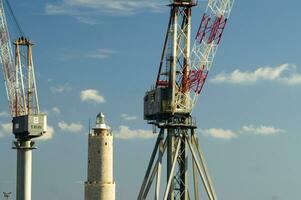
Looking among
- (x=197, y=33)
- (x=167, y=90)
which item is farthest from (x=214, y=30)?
(x=167, y=90)

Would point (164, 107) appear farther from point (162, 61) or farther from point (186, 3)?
point (186, 3)

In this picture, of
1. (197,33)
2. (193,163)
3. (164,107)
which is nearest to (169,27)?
(197,33)

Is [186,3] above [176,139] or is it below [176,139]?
above

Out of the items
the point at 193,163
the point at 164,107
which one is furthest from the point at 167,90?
the point at 193,163

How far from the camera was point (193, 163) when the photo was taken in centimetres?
19288

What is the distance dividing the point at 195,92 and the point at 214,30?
15254 mm

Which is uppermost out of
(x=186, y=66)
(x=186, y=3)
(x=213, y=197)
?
(x=186, y=3)

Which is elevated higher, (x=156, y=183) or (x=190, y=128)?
(x=190, y=128)

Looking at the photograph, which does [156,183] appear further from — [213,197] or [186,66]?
[186,66]

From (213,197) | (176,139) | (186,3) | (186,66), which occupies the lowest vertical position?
(213,197)

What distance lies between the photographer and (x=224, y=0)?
19712 centimetres

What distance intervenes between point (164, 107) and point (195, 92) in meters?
8.14

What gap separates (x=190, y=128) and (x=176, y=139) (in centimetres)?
400

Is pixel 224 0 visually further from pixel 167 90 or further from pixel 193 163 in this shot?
pixel 193 163
